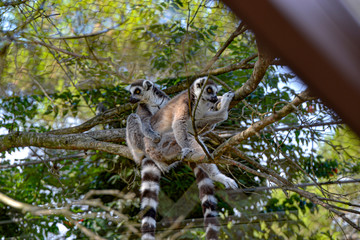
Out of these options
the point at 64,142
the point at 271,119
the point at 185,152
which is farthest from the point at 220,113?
the point at 64,142

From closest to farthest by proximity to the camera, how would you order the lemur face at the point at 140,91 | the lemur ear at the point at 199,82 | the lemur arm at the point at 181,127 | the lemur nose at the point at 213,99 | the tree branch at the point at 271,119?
1. the tree branch at the point at 271,119
2. the lemur arm at the point at 181,127
3. the lemur nose at the point at 213,99
4. the lemur ear at the point at 199,82
5. the lemur face at the point at 140,91

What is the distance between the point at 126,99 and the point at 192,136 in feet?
7.17

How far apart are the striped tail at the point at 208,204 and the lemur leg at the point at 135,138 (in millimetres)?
718

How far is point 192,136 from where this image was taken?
12.3 feet

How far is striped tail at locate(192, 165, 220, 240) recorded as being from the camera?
3434 mm

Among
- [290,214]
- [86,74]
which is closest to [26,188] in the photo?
[86,74]

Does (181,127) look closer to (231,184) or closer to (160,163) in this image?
(160,163)

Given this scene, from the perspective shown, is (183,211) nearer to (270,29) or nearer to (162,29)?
(162,29)

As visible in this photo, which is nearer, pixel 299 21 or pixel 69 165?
pixel 299 21

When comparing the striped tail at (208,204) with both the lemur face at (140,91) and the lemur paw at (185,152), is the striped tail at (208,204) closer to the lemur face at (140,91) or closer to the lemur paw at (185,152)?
the lemur paw at (185,152)

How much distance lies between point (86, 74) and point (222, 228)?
123 inches

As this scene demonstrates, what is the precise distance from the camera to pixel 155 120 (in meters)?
4.28

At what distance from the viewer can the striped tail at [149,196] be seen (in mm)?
3510

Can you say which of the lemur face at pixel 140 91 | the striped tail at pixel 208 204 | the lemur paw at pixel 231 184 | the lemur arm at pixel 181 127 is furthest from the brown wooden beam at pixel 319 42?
the lemur face at pixel 140 91
